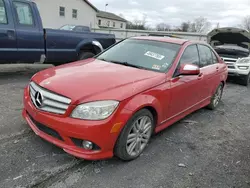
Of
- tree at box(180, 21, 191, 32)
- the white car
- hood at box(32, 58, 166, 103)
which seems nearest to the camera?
hood at box(32, 58, 166, 103)

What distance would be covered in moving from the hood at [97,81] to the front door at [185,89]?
1.14 feet

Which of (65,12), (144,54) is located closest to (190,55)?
(144,54)

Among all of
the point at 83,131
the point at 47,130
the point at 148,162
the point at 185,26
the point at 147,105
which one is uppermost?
Answer: the point at 185,26

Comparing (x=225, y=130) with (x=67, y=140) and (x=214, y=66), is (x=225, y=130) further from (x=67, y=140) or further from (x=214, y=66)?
(x=67, y=140)

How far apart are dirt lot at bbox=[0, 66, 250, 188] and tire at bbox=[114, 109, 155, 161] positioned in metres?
0.13

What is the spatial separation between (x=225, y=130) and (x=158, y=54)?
1.95 metres

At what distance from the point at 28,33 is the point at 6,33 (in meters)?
0.54

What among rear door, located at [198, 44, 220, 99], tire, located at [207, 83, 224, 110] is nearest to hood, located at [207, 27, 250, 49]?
tire, located at [207, 83, 224, 110]

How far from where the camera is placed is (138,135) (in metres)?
3.17

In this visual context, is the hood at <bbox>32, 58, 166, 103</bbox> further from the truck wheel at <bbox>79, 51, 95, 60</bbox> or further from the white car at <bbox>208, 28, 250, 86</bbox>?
the white car at <bbox>208, 28, 250, 86</bbox>

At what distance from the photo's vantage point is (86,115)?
105 inches

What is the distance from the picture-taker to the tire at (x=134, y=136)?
2.90 meters

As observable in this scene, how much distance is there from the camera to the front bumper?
8.66 ft

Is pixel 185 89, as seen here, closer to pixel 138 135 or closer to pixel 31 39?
pixel 138 135
